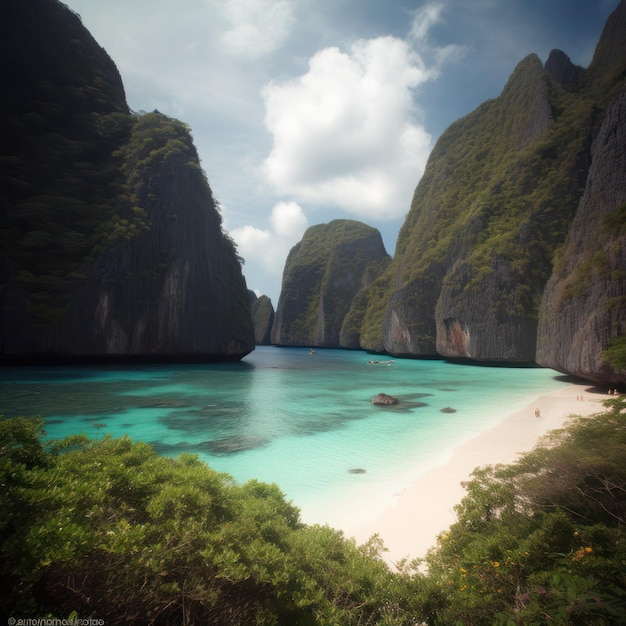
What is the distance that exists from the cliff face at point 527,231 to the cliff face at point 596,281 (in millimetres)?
90

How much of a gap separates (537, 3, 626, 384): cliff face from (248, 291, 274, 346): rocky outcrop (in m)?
100

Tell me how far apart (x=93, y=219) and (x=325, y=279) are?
67.1 meters

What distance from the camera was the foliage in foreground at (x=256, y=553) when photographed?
1907 millimetres

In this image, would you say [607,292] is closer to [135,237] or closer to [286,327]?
[135,237]

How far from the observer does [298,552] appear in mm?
3385

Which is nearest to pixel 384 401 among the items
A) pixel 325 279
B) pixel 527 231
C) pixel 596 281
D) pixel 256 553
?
pixel 596 281

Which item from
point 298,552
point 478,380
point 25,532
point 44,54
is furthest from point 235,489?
point 44,54

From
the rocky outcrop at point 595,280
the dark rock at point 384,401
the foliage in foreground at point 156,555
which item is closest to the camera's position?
the foliage in foreground at point 156,555

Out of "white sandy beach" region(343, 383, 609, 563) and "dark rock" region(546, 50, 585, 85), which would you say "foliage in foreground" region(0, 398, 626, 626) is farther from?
"dark rock" region(546, 50, 585, 85)

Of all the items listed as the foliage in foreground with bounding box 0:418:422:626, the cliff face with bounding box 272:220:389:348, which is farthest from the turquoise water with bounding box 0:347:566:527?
the cliff face with bounding box 272:220:389:348

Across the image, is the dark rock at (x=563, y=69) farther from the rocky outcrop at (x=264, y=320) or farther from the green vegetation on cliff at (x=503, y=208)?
the rocky outcrop at (x=264, y=320)

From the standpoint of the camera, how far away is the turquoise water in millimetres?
8141

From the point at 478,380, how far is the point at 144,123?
4493 centimetres

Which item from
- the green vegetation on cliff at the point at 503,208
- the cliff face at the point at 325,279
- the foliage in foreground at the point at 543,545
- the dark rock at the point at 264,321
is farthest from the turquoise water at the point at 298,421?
the dark rock at the point at 264,321
